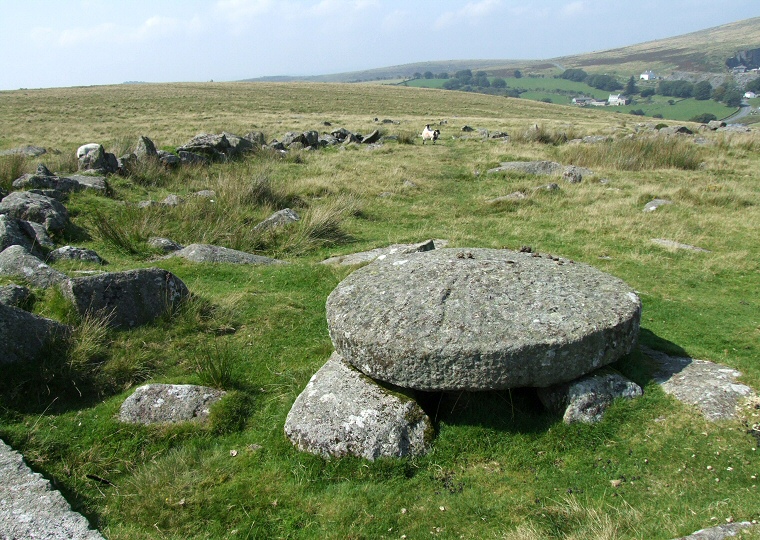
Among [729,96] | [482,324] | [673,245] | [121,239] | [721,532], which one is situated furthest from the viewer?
[729,96]

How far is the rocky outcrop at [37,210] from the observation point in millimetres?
11188

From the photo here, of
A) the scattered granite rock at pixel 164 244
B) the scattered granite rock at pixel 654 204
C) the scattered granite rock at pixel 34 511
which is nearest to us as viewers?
the scattered granite rock at pixel 34 511

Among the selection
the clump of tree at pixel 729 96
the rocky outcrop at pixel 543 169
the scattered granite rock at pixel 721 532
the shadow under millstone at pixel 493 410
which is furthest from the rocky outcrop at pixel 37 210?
the clump of tree at pixel 729 96

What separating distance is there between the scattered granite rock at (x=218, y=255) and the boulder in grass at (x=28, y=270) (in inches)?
106

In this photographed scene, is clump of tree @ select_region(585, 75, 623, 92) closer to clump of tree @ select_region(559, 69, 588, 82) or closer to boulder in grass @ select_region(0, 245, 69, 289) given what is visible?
clump of tree @ select_region(559, 69, 588, 82)

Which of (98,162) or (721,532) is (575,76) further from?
(721,532)

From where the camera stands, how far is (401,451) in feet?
16.8

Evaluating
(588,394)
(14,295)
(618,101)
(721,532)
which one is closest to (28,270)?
(14,295)

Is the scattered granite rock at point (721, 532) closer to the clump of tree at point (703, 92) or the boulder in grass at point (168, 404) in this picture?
the boulder in grass at point (168, 404)

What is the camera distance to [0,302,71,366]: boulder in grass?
6004 millimetres

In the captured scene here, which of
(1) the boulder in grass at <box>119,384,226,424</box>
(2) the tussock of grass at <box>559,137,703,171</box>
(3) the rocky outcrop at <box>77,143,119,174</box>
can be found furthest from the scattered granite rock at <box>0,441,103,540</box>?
(2) the tussock of grass at <box>559,137,703,171</box>

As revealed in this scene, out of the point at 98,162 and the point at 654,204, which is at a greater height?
the point at 98,162

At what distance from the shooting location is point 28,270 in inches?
315

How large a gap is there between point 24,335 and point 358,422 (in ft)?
12.8
